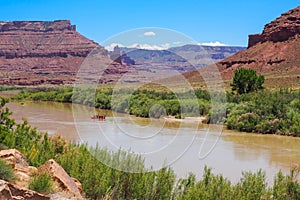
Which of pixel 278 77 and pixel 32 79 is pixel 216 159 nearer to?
pixel 278 77

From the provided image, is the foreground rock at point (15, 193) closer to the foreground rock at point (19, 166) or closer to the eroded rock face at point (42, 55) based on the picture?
the foreground rock at point (19, 166)

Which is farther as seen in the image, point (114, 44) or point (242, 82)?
point (242, 82)

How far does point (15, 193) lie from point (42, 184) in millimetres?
805

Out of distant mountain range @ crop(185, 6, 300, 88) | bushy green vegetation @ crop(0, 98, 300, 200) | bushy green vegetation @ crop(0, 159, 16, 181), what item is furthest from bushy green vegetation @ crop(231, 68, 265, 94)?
bushy green vegetation @ crop(0, 159, 16, 181)

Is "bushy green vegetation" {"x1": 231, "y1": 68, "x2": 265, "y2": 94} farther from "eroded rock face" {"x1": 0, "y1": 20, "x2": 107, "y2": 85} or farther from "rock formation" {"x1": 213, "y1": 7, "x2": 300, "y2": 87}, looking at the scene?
"eroded rock face" {"x1": 0, "y1": 20, "x2": 107, "y2": 85}

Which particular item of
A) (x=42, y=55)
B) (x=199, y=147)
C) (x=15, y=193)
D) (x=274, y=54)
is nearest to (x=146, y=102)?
(x=199, y=147)

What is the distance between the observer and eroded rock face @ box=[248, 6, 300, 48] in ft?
297

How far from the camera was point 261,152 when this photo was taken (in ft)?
89.8

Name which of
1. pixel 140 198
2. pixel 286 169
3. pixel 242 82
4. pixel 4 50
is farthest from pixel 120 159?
pixel 4 50

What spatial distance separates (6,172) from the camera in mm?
8578

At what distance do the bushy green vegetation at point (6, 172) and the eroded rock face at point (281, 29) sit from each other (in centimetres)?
8810

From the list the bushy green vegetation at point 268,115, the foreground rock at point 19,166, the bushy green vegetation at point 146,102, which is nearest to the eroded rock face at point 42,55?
the bushy green vegetation at point 146,102

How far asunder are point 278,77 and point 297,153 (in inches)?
1811

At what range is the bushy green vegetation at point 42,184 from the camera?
883cm
